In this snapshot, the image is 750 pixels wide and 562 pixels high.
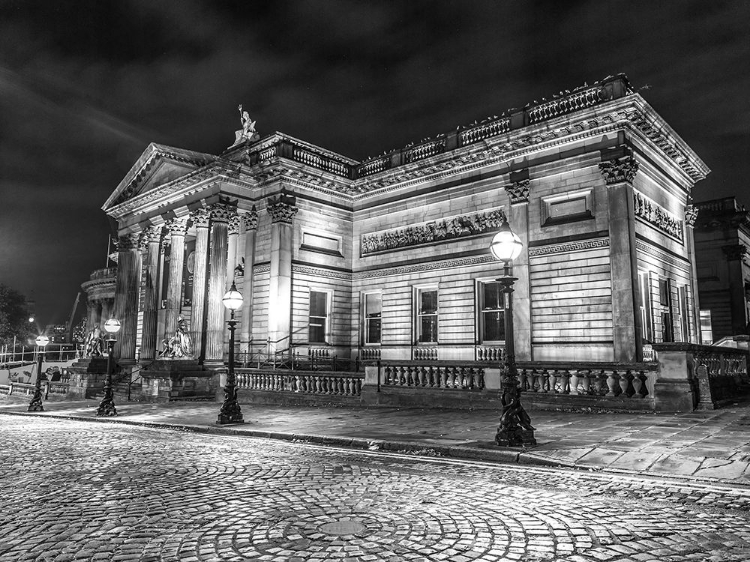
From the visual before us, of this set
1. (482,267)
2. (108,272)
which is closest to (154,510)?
(482,267)

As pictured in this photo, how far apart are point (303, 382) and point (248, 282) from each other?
8914 millimetres

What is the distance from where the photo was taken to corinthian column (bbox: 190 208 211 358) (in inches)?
1038

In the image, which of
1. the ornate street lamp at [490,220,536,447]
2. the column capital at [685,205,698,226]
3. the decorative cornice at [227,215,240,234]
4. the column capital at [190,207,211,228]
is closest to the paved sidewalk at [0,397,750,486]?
the ornate street lamp at [490,220,536,447]

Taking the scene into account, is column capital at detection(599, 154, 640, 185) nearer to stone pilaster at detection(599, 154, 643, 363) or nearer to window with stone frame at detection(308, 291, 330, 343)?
stone pilaster at detection(599, 154, 643, 363)

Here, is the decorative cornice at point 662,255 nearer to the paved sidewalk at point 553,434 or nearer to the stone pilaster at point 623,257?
the stone pilaster at point 623,257

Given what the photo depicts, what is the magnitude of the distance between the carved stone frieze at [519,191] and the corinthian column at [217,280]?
12.9 m

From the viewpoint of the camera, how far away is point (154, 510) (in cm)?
560

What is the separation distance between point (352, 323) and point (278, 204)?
7.10 metres

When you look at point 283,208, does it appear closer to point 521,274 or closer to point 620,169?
point 521,274

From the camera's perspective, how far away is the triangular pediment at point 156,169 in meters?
29.3

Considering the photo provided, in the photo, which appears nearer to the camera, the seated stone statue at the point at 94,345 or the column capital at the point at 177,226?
the seated stone statue at the point at 94,345

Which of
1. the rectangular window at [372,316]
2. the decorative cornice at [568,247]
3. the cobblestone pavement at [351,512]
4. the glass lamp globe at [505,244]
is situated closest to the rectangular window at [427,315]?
the rectangular window at [372,316]

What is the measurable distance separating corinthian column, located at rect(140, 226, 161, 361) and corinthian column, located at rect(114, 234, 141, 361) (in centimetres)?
61

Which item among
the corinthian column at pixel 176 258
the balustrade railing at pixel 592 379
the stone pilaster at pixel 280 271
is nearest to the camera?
the balustrade railing at pixel 592 379
